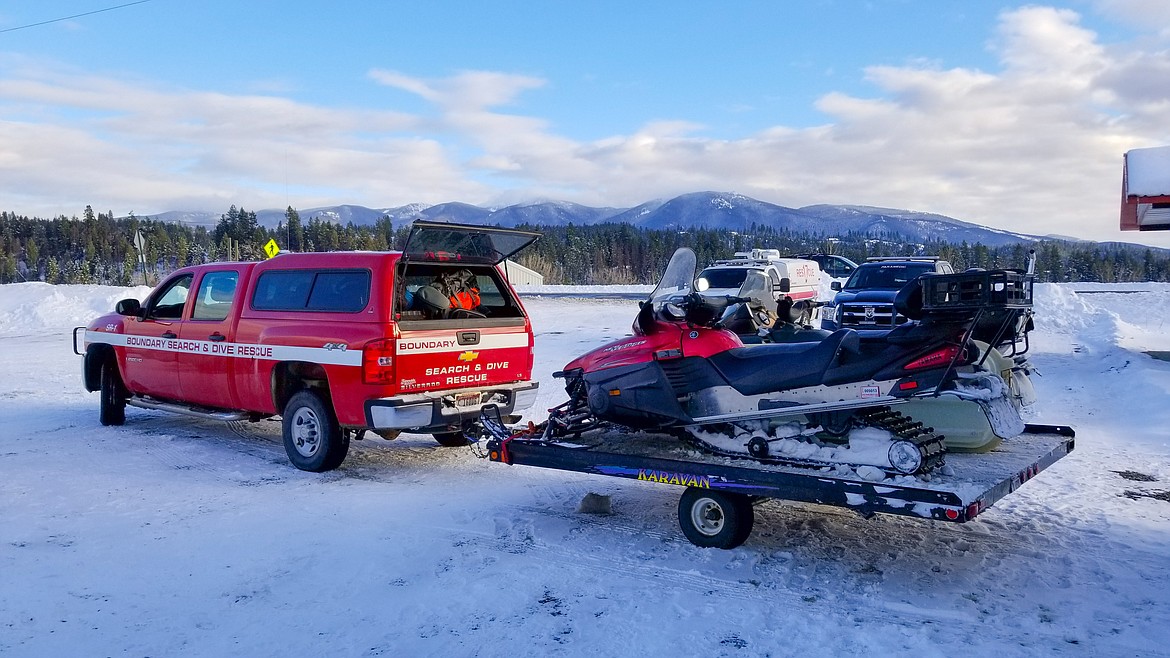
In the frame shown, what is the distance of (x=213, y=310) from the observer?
8273mm

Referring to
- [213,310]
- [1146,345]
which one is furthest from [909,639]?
[1146,345]

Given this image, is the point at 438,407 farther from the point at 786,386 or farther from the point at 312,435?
the point at 786,386

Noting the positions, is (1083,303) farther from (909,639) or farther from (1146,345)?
(909,639)

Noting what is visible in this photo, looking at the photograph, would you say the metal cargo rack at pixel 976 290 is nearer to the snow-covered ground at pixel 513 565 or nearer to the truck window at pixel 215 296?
the snow-covered ground at pixel 513 565

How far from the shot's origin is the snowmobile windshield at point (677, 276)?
6.13 meters

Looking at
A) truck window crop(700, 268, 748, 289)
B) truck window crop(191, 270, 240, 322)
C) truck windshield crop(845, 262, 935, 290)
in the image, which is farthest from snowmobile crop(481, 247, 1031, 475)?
truck window crop(700, 268, 748, 289)

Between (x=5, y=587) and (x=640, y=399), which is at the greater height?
(x=640, y=399)

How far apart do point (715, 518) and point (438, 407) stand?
2.68 meters

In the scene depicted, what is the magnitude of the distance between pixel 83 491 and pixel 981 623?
21.1ft

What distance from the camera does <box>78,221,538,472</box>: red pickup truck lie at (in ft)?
22.5

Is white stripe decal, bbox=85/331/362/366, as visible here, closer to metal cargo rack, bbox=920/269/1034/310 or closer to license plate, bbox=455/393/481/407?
license plate, bbox=455/393/481/407

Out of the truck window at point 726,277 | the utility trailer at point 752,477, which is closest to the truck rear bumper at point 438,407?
the utility trailer at point 752,477

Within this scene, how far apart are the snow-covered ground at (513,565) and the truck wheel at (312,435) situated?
195 mm

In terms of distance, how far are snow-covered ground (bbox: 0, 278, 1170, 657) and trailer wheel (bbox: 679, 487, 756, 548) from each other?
9 cm
